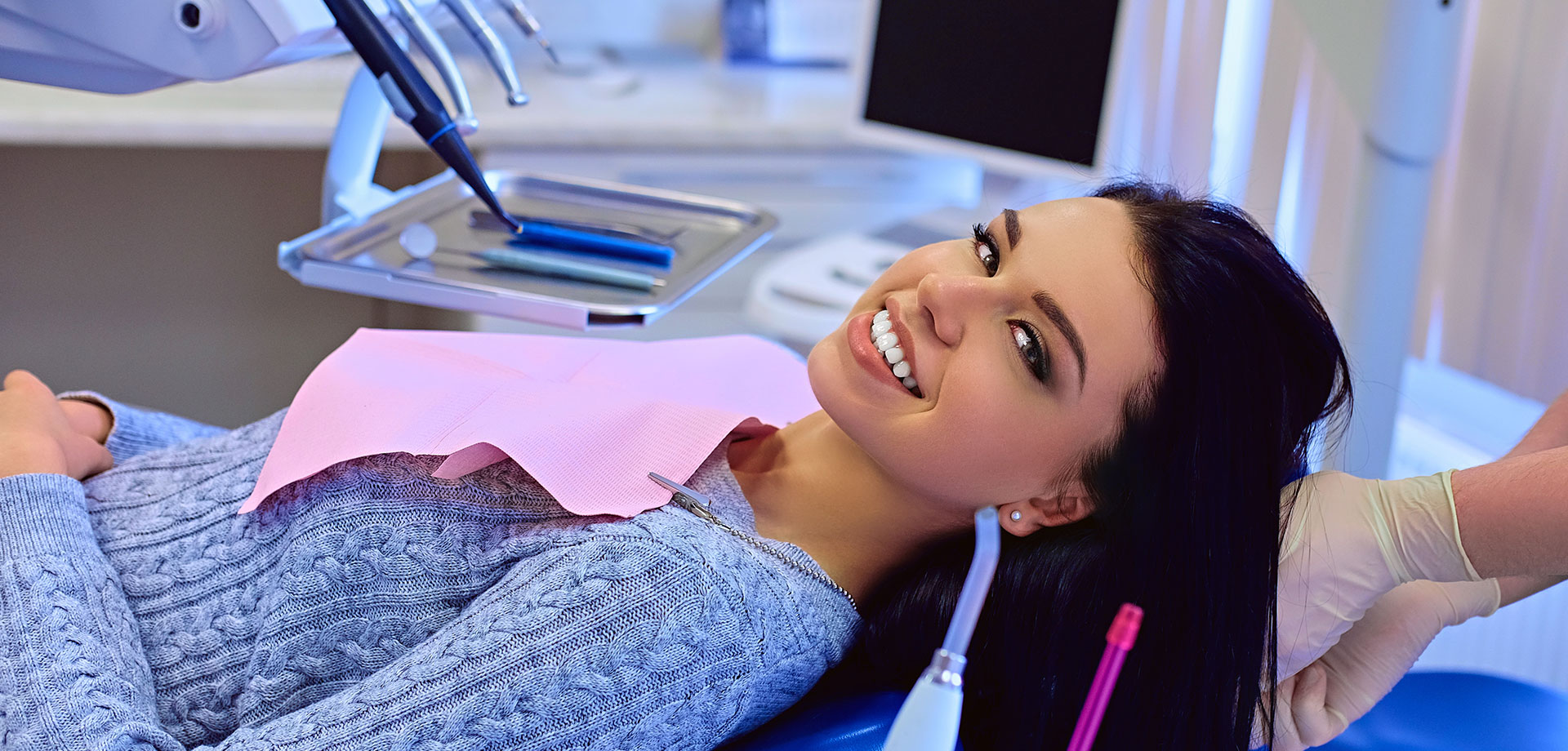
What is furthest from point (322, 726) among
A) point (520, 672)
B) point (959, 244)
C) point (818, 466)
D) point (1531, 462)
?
point (1531, 462)

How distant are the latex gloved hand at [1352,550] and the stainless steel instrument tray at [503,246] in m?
0.55

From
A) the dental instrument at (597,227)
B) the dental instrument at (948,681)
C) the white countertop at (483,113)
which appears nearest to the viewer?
the dental instrument at (948,681)

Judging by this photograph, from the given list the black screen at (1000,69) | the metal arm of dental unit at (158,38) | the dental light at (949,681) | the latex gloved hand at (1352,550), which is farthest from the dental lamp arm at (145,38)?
the black screen at (1000,69)

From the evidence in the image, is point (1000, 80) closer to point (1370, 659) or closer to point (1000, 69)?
point (1000, 69)

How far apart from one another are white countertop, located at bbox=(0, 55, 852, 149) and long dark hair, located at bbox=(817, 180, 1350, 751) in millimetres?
1384

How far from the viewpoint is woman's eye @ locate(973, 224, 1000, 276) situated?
979 millimetres

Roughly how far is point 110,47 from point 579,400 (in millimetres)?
449

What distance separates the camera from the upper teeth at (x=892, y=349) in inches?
37.2

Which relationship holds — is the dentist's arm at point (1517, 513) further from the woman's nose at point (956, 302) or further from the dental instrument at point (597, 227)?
the dental instrument at point (597, 227)

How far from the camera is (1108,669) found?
1.92 ft

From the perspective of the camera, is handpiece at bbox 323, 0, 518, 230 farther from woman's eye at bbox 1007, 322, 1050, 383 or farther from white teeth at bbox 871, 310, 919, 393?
woman's eye at bbox 1007, 322, 1050, 383

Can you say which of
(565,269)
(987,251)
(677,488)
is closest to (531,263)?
(565,269)

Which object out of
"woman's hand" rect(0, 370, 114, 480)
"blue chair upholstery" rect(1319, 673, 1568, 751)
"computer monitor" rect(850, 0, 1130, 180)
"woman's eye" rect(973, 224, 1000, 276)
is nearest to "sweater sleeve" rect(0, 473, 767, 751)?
"woman's hand" rect(0, 370, 114, 480)

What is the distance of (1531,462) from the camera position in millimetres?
778
